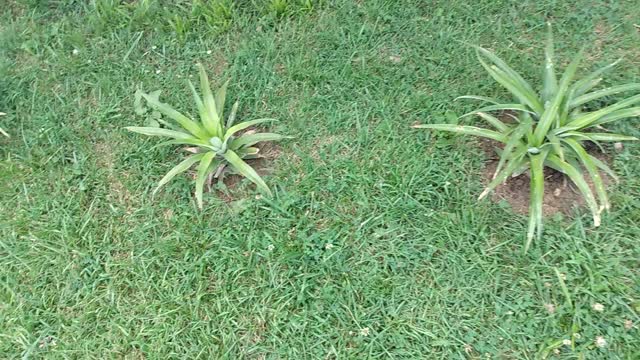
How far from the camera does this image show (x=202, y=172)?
8.69ft

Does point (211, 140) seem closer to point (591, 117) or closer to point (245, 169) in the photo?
point (245, 169)

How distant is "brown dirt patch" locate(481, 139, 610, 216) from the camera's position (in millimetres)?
2625

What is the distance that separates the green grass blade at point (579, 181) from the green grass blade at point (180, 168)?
5.07ft

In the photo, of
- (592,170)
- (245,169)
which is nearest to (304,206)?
(245,169)

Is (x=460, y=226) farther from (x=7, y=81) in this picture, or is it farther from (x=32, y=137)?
(x=7, y=81)

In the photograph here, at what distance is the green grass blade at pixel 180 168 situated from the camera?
2701mm

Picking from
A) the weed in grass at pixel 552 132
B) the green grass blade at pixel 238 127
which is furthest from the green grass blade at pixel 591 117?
the green grass blade at pixel 238 127

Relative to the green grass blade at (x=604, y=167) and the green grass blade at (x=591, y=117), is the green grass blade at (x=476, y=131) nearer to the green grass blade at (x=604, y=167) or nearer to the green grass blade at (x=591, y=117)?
the green grass blade at (x=591, y=117)

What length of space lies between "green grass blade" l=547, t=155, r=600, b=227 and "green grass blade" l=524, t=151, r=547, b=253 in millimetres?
76

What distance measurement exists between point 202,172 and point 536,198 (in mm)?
1404

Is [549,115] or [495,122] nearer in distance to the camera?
[549,115]

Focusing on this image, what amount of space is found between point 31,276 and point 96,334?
435 mm

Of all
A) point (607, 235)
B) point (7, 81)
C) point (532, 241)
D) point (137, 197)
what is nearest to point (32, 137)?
point (7, 81)

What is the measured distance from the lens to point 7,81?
327 cm
